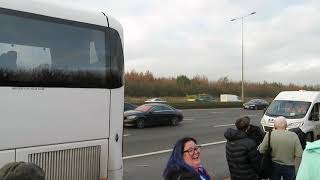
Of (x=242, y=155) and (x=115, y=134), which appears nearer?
(x=242, y=155)

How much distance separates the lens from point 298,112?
16.0 m

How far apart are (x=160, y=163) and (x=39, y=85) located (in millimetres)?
7710

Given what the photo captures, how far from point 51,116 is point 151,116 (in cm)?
1948

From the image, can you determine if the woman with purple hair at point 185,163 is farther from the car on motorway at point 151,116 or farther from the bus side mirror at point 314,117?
the car on motorway at point 151,116

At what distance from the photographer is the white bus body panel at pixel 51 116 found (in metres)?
5.98

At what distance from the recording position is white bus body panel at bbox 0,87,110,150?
19.6 feet

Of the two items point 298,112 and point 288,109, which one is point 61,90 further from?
point 288,109

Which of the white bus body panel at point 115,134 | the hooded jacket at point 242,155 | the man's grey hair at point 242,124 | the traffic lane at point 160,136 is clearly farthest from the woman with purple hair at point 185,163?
the traffic lane at point 160,136

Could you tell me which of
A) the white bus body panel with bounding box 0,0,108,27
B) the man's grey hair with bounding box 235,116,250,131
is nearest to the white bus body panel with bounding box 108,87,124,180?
the white bus body panel with bounding box 0,0,108,27

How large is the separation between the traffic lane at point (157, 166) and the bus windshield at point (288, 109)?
2.19m

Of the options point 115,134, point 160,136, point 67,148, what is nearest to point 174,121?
point 160,136

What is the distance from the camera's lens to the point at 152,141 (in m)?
19.0

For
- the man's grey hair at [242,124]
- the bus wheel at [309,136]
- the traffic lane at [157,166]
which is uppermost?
the man's grey hair at [242,124]

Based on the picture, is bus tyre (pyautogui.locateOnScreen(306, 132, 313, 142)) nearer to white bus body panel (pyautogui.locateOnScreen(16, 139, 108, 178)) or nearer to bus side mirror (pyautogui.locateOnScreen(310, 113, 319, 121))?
bus side mirror (pyautogui.locateOnScreen(310, 113, 319, 121))
